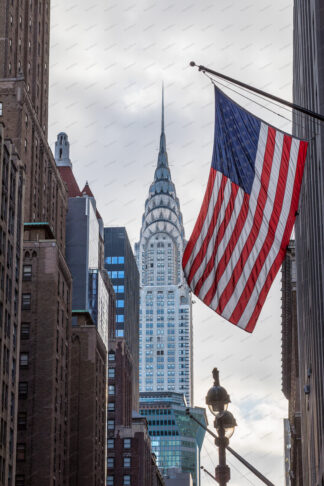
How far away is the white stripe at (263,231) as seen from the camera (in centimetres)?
2451

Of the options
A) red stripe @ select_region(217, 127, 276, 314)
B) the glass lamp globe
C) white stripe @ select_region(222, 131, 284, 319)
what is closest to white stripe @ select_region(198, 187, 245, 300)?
white stripe @ select_region(222, 131, 284, 319)

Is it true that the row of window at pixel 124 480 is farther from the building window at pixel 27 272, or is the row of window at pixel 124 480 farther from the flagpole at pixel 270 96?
the flagpole at pixel 270 96

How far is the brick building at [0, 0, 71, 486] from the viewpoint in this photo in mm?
94750

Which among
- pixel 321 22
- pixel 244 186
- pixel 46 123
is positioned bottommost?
pixel 244 186

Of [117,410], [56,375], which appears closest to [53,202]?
[56,375]

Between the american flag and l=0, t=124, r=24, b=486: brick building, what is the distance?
44.6m

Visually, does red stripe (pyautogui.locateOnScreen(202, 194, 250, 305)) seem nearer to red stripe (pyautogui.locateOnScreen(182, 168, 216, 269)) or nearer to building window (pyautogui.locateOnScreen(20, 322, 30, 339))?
red stripe (pyautogui.locateOnScreen(182, 168, 216, 269))

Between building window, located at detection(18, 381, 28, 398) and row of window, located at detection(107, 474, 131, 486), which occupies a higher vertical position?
building window, located at detection(18, 381, 28, 398)

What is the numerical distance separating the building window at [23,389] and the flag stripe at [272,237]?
7314 centimetres

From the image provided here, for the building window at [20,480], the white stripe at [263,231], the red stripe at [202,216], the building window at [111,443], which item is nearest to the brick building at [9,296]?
the building window at [20,480]

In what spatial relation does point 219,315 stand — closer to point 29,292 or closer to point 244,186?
point 244,186

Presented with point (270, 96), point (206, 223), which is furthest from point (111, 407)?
point (270, 96)

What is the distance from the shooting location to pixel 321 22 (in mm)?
37125

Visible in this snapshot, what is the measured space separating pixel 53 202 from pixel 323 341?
91.1 metres
